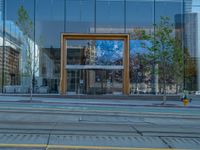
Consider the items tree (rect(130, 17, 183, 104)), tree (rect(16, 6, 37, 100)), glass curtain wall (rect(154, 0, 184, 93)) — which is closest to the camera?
tree (rect(130, 17, 183, 104))

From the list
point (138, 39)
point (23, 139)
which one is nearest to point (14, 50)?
point (138, 39)

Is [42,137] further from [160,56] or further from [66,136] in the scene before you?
[160,56]

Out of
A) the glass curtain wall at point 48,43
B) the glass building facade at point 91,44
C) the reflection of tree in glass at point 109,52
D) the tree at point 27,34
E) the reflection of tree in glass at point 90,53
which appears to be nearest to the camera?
the tree at point 27,34

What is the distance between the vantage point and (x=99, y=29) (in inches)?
1592

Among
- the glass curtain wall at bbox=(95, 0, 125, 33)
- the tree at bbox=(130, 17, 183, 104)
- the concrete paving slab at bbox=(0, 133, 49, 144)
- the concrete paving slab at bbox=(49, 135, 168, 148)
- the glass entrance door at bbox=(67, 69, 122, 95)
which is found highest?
the glass curtain wall at bbox=(95, 0, 125, 33)

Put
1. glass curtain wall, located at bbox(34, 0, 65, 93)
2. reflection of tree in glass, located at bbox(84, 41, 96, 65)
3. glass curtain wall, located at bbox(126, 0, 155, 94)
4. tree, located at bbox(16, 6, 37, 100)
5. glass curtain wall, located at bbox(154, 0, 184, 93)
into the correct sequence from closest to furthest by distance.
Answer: glass curtain wall, located at bbox(154, 0, 184, 93), tree, located at bbox(16, 6, 37, 100), glass curtain wall, located at bbox(34, 0, 65, 93), glass curtain wall, located at bbox(126, 0, 155, 94), reflection of tree in glass, located at bbox(84, 41, 96, 65)

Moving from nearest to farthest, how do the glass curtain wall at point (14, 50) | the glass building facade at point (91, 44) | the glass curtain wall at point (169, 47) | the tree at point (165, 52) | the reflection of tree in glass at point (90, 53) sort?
1. the tree at point (165, 52)
2. the glass curtain wall at point (169, 47)
3. the glass curtain wall at point (14, 50)
4. the glass building facade at point (91, 44)
5. the reflection of tree in glass at point (90, 53)

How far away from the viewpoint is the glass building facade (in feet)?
131

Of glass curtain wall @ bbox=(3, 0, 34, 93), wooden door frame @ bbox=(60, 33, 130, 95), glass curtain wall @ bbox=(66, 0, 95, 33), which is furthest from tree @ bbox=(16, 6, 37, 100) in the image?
glass curtain wall @ bbox=(66, 0, 95, 33)

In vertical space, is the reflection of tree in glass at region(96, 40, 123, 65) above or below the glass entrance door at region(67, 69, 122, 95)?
above

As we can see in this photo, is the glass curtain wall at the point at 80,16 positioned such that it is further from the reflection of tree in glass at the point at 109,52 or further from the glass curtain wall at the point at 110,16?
the reflection of tree in glass at the point at 109,52

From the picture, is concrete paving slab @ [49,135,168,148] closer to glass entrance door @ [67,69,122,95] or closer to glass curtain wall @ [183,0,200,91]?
glass entrance door @ [67,69,122,95]

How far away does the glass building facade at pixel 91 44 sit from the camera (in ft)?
131

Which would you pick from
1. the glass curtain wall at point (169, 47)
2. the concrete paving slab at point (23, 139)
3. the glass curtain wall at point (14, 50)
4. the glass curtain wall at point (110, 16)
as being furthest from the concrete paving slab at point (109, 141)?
the glass curtain wall at point (110, 16)
